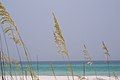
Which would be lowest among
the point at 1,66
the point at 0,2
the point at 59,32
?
the point at 1,66

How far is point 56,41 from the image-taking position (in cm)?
488

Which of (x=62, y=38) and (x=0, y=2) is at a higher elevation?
(x=0, y=2)

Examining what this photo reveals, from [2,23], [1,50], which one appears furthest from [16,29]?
[1,50]

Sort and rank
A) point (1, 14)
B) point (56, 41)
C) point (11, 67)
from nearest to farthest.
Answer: point (1, 14)
point (56, 41)
point (11, 67)

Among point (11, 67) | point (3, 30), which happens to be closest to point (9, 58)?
point (11, 67)

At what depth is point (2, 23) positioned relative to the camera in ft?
15.1

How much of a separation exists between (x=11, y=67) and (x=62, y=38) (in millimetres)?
1078

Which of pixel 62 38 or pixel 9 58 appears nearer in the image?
pixel 62 38

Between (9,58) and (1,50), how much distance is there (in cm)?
48

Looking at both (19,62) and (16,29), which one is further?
(19,62)

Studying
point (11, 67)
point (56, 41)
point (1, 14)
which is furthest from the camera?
point (11, 67)

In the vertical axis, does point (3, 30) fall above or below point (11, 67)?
above

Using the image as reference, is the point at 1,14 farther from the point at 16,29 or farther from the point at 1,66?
the point at 1,66

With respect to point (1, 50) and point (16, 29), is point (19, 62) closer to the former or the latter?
point (1, 50)
